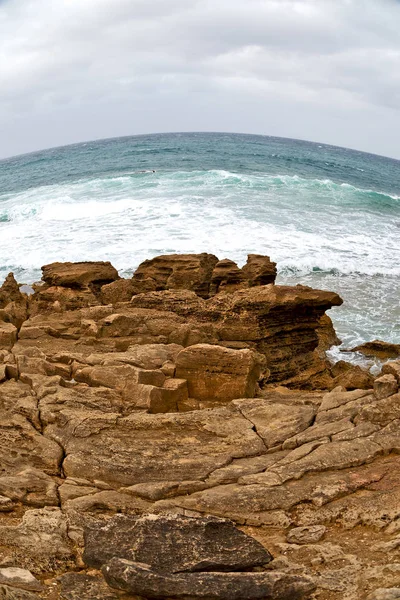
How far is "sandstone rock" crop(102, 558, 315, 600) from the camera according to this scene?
4242 millimetres

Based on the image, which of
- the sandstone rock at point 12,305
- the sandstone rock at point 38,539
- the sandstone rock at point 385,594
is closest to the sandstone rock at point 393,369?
the sandstone rock at point 385,594

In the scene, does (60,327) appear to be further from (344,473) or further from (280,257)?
(280,257)

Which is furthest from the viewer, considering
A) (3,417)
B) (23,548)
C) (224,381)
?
(224,381)

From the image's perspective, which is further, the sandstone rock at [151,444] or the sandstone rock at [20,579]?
the sandstone rock at [151,444]

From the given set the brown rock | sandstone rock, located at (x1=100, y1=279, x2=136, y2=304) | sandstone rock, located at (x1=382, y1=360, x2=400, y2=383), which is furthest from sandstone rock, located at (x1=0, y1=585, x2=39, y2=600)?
the brown rock

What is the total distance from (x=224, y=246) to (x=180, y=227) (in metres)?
3.29

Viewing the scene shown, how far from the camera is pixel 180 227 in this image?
90.2 feet

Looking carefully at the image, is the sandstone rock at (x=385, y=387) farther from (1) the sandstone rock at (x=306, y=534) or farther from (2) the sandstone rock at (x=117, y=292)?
(2) the sandstone rock at (x=117, y=292)

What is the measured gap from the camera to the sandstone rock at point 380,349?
1461cm

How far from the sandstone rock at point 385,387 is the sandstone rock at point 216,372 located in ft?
5.59

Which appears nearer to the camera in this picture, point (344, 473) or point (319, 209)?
point (344, 473)

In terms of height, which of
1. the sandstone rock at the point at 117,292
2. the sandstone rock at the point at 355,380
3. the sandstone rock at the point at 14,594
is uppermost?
the sandstone rock at the point at 117,292

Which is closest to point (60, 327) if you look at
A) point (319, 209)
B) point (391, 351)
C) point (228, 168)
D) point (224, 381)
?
point (224, 381)

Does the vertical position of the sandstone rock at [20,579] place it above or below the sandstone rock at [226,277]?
below
